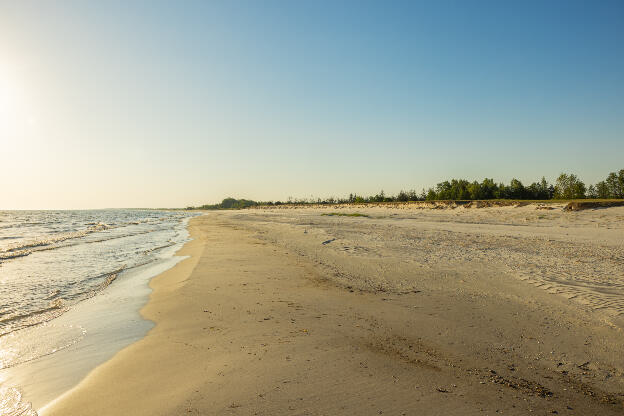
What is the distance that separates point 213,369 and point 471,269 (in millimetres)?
7949

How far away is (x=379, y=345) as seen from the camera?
4.64 meters

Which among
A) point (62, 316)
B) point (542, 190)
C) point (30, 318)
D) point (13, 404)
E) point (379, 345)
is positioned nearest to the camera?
point (13, 404)

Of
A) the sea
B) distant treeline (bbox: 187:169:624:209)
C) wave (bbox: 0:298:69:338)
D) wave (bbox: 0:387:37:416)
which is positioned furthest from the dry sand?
distant treeline (bbox: 187:169:624:209)

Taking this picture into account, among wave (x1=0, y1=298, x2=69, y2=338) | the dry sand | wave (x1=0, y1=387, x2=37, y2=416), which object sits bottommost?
wave (x1=0, y1=298, x2=69, y2=338)

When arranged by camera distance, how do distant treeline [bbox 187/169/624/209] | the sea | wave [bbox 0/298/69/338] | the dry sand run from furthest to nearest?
distant treeline [bbox 187/169/624/209] → wave [bbox 0/298/69/338] → the sea → the dry sand

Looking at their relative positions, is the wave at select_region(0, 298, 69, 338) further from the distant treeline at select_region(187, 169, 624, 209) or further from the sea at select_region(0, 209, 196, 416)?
the distant treeline at select_region(187, 169, 624, 209)

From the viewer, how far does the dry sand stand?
3299mm

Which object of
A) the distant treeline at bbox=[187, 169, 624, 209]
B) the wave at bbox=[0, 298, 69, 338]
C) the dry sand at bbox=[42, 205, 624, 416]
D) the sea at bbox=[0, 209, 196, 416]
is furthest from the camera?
the distant treeline at bbox=[187, 169, 624, 209]

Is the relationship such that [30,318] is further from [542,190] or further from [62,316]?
[542,190]

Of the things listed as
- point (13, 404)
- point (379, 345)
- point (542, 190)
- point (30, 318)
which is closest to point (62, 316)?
point (30, 318)

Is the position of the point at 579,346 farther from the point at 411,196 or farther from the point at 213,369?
the point at 411,196

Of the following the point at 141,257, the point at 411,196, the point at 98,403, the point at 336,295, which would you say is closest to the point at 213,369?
the point at 98,403

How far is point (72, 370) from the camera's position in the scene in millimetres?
4375

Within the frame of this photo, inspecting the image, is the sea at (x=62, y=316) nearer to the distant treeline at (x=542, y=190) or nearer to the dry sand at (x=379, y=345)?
the dry sand at (x=379, y=345)
